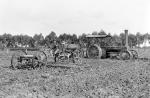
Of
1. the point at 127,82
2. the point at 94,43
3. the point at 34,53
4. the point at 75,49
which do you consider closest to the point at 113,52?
the point at 94,43

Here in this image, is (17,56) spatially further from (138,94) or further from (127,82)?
(138,94)

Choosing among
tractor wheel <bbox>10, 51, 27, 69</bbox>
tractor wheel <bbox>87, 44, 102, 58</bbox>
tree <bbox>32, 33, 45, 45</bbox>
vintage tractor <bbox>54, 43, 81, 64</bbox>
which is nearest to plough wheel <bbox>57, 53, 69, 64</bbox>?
vintage tractor <bbox>54, 43, 81, 64</bbox>

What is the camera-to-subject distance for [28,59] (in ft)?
41.3

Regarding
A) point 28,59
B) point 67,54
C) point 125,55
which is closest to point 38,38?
point 125,55

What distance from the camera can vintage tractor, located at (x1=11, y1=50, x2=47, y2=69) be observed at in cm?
A: 1251

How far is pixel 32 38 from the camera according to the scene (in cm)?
6900

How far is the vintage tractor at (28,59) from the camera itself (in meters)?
12.5

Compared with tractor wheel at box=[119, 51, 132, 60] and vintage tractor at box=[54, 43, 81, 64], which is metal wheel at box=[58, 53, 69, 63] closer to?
vintage tractor at box=[54, 43, 81, 64]

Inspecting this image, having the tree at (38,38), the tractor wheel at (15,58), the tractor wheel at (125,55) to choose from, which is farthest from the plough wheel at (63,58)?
the tree at (38,38)

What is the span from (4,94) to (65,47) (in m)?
9.65

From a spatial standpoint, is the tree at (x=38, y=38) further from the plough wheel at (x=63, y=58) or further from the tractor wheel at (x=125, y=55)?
the plough wheel at (x=63, y=58)

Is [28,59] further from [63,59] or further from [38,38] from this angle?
[38,38]

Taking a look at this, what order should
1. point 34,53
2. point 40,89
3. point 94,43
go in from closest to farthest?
point 40,89 → point 34,53 → point 94,43

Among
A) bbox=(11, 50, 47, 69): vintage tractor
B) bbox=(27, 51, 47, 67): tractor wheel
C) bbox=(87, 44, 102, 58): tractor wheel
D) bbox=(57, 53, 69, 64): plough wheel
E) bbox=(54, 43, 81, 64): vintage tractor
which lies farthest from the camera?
bbox=(87, 44, 102, 58): tractor wheel
